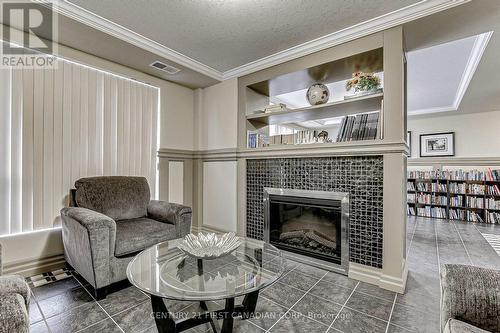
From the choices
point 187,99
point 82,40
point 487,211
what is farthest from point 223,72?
point 487,211

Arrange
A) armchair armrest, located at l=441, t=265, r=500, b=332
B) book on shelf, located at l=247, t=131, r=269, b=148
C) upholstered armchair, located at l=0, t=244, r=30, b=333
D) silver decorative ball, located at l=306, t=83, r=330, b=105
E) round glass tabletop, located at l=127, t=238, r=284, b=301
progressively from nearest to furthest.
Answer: upholstered armchair, located at l=0, t=244, r=30, b=333 → armchair armrest, located at l=441, t=265, r=500, b=332 → round glass tabletop, located at l=127, t=238, r=284, b=301 → silver decorative ball, located at l=306, t=83, r=330, b=105 → book on shelf, located at l=247, t=131, r=269, b=148

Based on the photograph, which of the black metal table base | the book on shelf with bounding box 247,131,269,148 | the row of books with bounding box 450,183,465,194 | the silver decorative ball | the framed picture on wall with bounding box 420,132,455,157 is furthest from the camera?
the framed picture on wall with bounding box 420,132,455,157

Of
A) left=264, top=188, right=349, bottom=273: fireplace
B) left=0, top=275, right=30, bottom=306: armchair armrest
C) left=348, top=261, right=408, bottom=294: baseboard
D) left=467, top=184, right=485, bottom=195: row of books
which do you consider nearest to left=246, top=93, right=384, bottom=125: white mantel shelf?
left=264, top=188, right=349, bottom=273: fireplace

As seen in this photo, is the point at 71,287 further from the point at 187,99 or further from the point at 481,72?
the point at 481,72

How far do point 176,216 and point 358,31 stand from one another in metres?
2.45

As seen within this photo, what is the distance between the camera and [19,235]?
2117 millimetres

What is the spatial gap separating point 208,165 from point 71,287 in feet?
6.74

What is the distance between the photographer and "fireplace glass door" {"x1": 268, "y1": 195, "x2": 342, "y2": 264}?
2396mm

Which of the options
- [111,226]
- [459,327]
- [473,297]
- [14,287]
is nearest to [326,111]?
[473,297]

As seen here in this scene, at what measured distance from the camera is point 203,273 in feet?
4.64

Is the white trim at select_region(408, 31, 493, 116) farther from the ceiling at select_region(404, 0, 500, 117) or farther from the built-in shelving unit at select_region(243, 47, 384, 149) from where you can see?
the built-in shelving unit at select_region(243, 47, 384, 149)

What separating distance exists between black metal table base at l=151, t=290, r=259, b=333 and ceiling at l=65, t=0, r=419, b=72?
2.12 metres

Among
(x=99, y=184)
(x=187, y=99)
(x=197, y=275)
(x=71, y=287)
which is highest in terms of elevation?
(x=187, y=99)

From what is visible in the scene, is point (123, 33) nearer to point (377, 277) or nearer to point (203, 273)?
point (203, 273)
